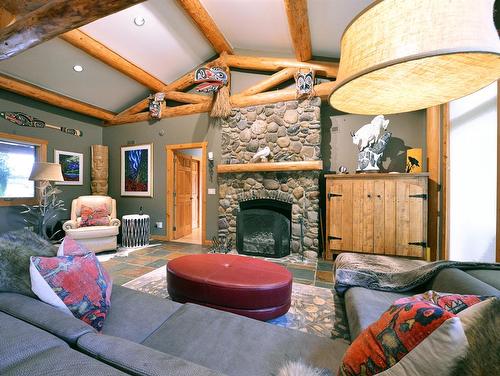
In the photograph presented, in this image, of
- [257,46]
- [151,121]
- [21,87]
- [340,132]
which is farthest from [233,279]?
[21,87]

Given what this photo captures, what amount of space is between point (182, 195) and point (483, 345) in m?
5.38

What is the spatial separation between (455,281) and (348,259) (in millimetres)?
809

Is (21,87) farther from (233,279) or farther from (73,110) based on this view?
(233,279)

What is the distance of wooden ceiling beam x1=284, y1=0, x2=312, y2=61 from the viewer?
271 centimetres

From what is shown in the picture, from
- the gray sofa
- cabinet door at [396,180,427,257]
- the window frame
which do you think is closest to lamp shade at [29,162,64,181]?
the window frame

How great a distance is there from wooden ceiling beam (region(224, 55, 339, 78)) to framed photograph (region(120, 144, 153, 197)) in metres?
2.62

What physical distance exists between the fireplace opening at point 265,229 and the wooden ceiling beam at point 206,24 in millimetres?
2983

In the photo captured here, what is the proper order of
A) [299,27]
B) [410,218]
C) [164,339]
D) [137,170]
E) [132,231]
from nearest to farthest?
1. [164,339]
2. [299,27]
3. [410,218]
4. [132,231]
5. [137,170]

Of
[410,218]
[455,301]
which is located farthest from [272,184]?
[455,301]

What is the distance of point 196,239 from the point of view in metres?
5.20

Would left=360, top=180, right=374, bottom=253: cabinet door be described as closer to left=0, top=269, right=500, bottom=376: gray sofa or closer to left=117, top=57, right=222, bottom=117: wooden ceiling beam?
left=0, top=269, right=500, bottom=376: gray sofa

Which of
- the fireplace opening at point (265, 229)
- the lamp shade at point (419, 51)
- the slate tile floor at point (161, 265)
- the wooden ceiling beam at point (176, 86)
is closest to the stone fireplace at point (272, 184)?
the fireplace opening at point (265, 229)

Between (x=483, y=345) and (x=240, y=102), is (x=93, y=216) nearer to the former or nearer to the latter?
(x=240, y=102)

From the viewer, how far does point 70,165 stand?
16.2 ft
